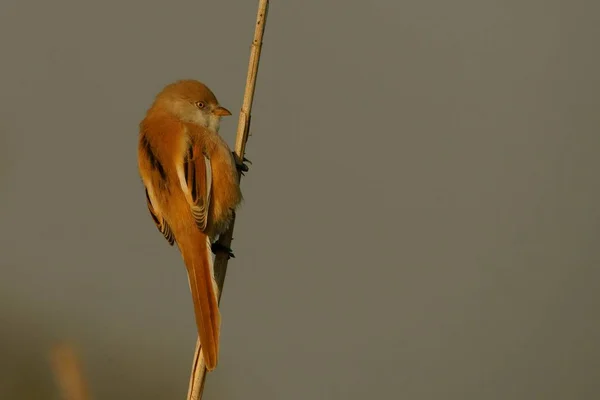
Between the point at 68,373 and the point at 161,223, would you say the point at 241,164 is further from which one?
the point at 68,373

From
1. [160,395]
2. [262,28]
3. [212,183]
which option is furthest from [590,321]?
[262,28]

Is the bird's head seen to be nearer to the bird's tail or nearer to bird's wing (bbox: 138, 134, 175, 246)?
bird's wing (bbox: 138, 134, 175, 246)

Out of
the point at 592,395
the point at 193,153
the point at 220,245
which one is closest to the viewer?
the point at 220,245

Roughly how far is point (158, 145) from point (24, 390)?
6.42 ft

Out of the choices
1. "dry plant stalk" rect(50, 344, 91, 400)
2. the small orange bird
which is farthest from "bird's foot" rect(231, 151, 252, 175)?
"dry plant stalk" rect(50, 344, 91, 400)

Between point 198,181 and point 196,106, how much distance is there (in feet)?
2.02

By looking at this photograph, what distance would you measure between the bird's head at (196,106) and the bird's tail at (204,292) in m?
0.77

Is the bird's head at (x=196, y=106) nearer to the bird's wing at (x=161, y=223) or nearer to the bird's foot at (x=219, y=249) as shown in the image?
the bird's wing at (x=161, y=223)

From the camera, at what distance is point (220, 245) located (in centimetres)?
350

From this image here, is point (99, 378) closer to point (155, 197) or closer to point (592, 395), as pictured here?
point (155, 197)

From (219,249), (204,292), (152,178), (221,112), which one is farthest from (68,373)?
(221,112)

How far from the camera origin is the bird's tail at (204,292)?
2.89 m

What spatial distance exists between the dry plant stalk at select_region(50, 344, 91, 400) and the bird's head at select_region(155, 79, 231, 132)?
6.15 ft

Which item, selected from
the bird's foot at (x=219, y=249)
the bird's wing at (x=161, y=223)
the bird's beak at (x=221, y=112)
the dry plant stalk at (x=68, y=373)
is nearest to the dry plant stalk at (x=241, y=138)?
the bird's foot at (x=219, y=249)
